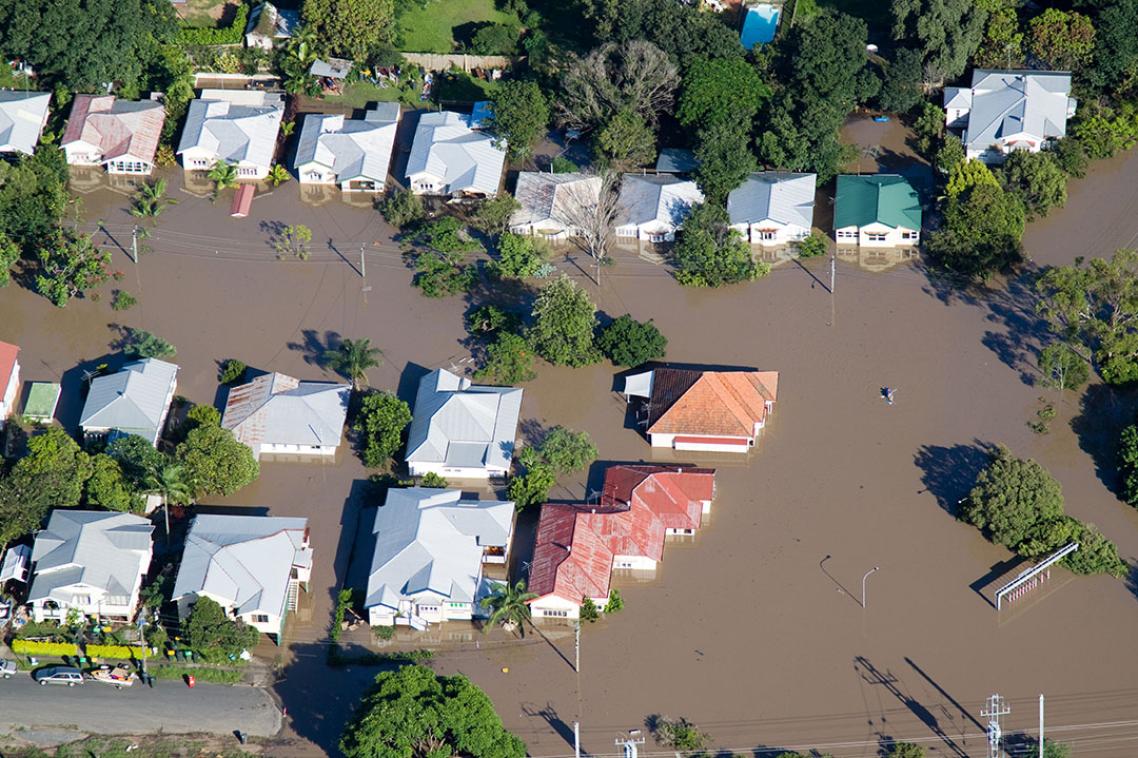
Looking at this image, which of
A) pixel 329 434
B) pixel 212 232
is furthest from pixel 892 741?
pixel 212 232

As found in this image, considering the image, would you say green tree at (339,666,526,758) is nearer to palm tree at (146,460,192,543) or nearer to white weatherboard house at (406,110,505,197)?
palm tree at (146,460,192,543)

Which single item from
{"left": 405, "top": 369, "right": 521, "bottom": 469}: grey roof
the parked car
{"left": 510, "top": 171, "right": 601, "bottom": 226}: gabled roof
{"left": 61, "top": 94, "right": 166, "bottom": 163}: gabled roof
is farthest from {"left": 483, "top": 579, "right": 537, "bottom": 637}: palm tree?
{"left": 61, "top": 94, "right": 166, "bottom": 163}: gabled roof

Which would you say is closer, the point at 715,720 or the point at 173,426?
the point at 715,720

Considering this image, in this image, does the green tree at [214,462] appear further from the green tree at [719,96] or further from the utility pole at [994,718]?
the utility pole at [994,718]

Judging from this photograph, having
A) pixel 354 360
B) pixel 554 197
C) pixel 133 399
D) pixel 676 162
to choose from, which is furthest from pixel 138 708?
pixel 676 162

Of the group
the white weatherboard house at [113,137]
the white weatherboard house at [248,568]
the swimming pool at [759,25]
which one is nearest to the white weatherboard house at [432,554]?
the white weatherboard house at [248,568]

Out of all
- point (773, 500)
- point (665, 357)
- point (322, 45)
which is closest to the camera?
point (773, 500)

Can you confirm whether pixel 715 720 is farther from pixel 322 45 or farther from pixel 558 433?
pixel 322 45
